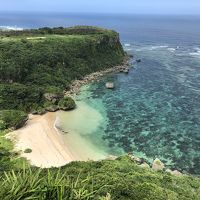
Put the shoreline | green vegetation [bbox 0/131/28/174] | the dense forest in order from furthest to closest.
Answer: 1. the shoreline
2. the dense forest
3. green vegetation [bbox 0/131/28/174]

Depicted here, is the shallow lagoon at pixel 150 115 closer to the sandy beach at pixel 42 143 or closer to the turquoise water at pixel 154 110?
the turquoise water at pixel 154 110

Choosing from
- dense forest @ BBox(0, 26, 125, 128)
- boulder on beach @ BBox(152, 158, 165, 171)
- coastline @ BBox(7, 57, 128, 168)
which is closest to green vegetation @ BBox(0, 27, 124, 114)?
dense forest @ BBox(0, 26, 125, 128)

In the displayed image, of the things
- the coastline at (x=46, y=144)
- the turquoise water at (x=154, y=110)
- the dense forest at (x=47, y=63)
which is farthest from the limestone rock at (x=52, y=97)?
the turquoise water at (x=154, y=110)

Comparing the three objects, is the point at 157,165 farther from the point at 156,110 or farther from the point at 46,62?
the point at 46,62

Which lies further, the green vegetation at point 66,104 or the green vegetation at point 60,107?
the green vegetation at point 66,104

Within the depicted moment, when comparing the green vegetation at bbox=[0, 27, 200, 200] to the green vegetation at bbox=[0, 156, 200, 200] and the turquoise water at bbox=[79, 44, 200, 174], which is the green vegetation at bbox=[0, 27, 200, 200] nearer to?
the green vegetation at bbox=[0, 156, 200, 200]

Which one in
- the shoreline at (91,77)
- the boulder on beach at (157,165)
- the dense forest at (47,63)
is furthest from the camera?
the shoreline at (91,77)
